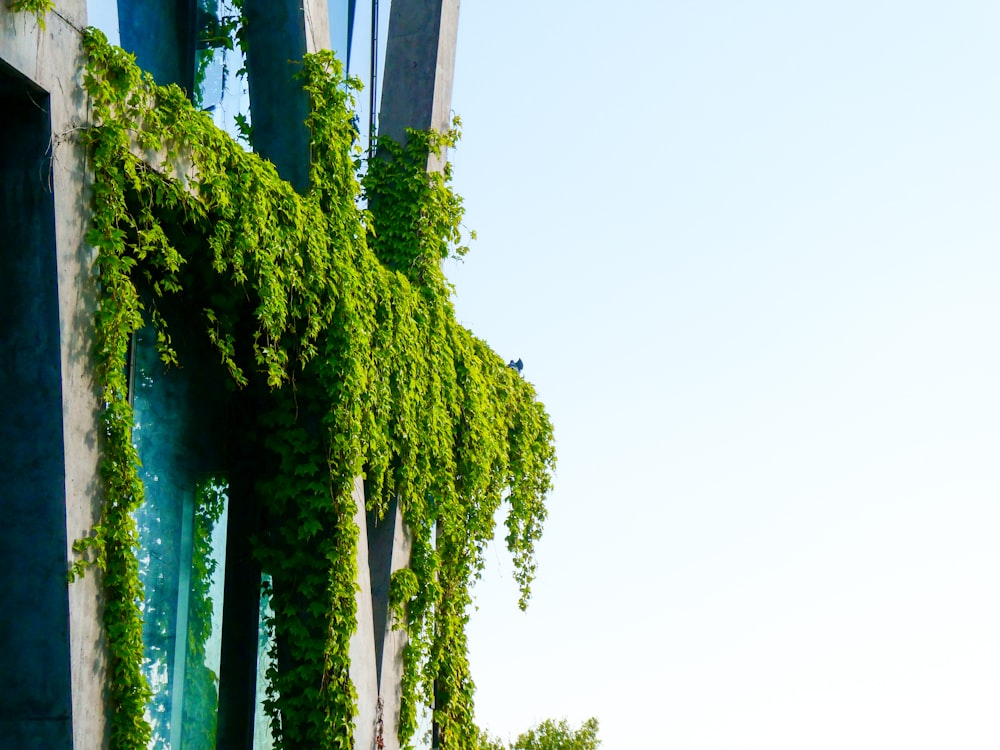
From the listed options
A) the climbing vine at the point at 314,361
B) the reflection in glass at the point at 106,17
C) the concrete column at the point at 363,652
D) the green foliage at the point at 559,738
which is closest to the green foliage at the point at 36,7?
the climbing vine at the point at 314,361

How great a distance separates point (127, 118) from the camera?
818cm

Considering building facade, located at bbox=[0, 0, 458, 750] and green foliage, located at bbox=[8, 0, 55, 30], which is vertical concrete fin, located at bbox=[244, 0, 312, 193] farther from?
green foliage, located at bbox=[8, 0, 55, 30]

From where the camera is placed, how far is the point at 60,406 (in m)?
7.42

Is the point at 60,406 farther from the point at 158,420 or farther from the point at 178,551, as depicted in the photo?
the point at 178,551

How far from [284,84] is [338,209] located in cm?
126

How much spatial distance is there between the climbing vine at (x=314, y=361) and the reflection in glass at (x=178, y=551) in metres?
0.39

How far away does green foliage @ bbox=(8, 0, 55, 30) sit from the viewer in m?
7.23

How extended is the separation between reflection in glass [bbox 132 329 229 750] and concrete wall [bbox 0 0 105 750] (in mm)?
2003

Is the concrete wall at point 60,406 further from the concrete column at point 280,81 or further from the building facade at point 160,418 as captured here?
the concrete column at point 280,81

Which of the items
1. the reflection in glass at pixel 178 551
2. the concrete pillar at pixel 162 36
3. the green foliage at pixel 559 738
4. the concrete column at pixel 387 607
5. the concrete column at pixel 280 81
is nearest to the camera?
the reflection in glass at pixel 178 551

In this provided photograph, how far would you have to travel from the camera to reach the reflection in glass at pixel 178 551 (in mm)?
9711

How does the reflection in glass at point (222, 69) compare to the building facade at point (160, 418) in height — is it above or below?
above

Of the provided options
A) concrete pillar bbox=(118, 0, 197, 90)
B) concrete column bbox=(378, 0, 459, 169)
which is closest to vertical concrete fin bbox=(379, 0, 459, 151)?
concrete column bbox=(378, 0, 459, 169)

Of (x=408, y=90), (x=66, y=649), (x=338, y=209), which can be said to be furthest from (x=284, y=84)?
(x=66, y=649)
